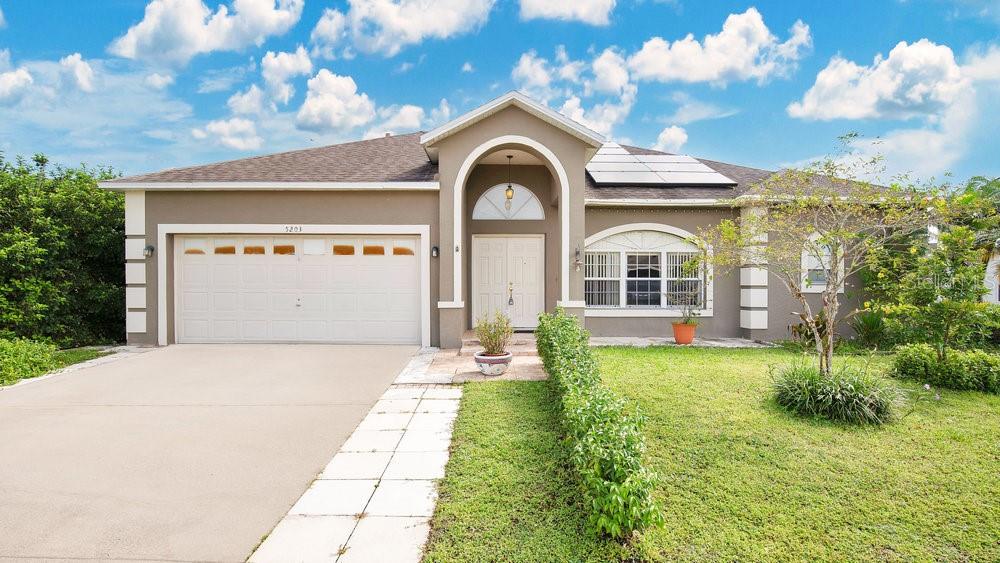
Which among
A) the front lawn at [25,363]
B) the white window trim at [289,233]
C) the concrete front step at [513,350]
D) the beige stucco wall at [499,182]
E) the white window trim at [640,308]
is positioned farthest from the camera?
the beige stucco wall at [499,182]

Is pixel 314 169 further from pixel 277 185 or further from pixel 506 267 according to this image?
pixel 506 267

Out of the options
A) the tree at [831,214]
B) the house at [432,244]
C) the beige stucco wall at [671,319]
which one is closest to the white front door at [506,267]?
the house at [432,244]

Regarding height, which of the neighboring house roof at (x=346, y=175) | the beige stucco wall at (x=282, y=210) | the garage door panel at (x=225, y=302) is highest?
the neighboring house roof at (x=346, y=175)

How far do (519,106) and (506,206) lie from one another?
264cm

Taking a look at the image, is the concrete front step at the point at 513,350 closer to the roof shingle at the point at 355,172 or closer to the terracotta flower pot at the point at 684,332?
the terracotta flower pot at the point at 684,332

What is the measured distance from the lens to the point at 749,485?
12.7 feet

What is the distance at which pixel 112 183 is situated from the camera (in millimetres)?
10219

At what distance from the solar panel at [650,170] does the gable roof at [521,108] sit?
8.03ft

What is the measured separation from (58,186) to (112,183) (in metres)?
1.95

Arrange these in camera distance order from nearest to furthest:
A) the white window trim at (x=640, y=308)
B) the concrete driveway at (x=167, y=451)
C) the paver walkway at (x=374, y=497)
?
the paver walkway at (x=374, y=497) < the concrete driveway at (x=167, y=451) < the white window trim at (x=640, y=308)

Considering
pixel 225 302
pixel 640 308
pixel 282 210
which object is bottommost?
pixel 640 308

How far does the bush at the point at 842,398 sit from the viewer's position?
17.5 feet

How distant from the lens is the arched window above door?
467 inches

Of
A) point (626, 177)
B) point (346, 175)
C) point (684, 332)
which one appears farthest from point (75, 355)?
point (626, 177)
